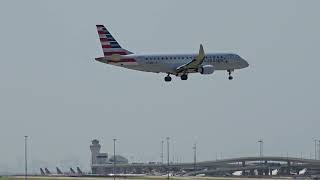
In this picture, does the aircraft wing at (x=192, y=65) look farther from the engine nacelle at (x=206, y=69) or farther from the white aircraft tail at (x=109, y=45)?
the white aircraft tail at (x=109, y=45)

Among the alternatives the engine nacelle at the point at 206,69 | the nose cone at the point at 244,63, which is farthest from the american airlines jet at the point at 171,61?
the nose cone at the point at 244,63

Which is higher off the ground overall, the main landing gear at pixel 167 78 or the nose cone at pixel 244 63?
the nose cone at pixel 244 63

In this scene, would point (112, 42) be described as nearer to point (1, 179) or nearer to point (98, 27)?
point (98, 27)

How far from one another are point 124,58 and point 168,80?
12.0 m

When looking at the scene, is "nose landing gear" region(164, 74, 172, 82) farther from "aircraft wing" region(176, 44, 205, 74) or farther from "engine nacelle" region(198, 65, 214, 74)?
"engine nacelle" region(198, 65, 214, 74)

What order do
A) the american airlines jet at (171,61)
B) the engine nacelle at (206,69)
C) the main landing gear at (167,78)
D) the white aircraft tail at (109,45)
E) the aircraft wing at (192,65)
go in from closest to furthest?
1. the american airlines jet at (171,61)
2. the engine nacelle at (206,69)
3. the aircraft wing at (192,65)
4. the white aircraft tail at (109,45)
5. the main landing gear at (167,78)

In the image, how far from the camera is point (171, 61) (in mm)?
157500

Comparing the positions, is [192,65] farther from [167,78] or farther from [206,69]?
[167,78]

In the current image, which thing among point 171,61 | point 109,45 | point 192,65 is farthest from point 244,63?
point 109,45

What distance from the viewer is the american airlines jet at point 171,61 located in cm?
15425

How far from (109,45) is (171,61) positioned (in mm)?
11456

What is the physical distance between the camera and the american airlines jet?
154m

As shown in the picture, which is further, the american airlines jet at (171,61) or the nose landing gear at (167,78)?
the nose landing gear at (167,78)

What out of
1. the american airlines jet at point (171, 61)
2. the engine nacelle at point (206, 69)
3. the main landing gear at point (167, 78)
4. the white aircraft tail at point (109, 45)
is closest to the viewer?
the american airlines jet at point (171, 61)
